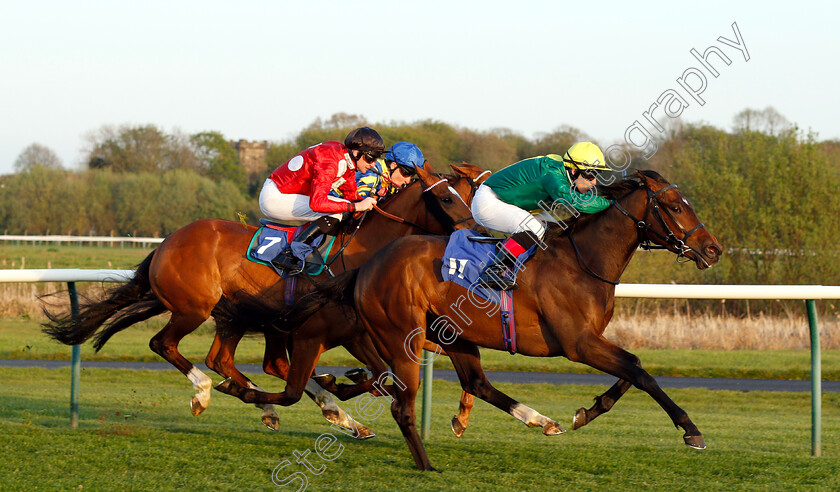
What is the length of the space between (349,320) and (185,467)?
1253mm

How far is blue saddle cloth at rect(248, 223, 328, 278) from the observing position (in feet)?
17.2

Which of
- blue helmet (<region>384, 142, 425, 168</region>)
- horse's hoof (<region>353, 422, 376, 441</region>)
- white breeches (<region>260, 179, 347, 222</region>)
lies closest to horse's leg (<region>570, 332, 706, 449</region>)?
horse's hoof (<region>353, 422, 376, 441</region>)

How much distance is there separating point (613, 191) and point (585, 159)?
0.22 m

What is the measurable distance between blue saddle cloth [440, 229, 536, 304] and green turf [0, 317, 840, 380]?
6263mm

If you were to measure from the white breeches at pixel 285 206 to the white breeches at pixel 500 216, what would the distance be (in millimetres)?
1200

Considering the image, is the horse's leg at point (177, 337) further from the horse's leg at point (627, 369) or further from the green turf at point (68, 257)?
the green turf at point (68, 257)

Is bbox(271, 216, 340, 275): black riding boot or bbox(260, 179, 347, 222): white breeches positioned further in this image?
bbox(260, 179, 347, 222): white breeches

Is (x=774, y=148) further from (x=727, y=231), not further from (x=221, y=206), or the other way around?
(x=221, y=206)

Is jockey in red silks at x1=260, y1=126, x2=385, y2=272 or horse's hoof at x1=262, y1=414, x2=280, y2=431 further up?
jockey in red silks at x1=260, y1=126, x2=385, y2=272

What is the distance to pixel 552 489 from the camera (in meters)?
3.79

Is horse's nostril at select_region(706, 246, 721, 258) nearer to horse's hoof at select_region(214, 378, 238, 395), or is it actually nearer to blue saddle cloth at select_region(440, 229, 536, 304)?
blue saddle cloth at select_region(440, 229, 536, 304)

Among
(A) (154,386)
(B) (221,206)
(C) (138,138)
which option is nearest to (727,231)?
(A) (154,386)

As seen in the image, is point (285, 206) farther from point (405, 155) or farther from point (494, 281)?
point (494, 281)

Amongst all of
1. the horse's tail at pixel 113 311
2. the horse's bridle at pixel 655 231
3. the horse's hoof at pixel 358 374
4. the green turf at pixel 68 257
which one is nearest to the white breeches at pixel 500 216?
the horse's bridle at pixel 655 231
